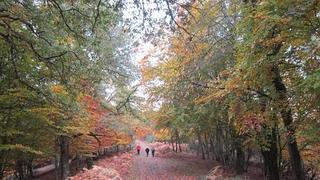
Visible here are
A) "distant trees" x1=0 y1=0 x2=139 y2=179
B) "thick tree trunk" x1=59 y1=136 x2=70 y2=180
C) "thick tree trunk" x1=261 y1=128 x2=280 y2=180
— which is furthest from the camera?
"thick tree trunk" x1=59 y1=136 x2=70 y2=180

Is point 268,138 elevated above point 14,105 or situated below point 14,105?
below

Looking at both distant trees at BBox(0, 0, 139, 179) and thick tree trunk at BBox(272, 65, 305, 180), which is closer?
distant trees at BBox(0, 0, 139, 179)

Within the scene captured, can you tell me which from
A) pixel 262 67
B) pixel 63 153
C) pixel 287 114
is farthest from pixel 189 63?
pixel 63 153

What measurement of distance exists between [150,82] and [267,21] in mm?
21341

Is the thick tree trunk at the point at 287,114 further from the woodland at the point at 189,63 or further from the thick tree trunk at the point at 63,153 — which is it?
the thick tree trunk at the point at 63,153

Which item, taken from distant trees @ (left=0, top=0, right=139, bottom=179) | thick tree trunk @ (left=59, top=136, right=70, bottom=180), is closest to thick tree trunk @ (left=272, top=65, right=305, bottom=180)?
distant trees @ (left=0, top=0, right=139, bottom=179)

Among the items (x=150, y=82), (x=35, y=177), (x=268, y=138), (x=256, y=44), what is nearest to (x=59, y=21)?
(x=256, y=44)

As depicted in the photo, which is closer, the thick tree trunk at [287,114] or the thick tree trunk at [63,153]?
the thick tree trunk at [287,114]

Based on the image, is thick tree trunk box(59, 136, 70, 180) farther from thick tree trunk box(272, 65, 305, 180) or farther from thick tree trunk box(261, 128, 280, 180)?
thick tree trunk box(272, 65, 305, 180)

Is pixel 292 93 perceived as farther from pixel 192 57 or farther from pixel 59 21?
pixel 59 21

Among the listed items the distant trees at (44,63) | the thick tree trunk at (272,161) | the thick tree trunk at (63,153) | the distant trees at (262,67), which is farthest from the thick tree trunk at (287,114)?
the thick tree trunk at (63,153)

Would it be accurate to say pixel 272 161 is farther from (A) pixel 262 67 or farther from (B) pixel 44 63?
(B) pixel 44 63

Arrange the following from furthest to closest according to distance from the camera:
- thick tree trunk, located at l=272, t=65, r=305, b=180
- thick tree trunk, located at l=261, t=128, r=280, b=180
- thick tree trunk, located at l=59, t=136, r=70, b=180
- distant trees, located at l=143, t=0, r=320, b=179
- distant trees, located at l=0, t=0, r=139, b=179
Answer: thick tree trunk, located at l=59, t=136, r=70, b=180, thick tree trunk, located at l=261, t=128, r=280, b=180, thick tree trunk, located at l=272, t=65, r=305, b=180, distant trees, located at l=0, t=0, r=139, b=179, distant trees, located at l=143, t=0, r=320, b=179

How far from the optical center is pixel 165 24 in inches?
381
